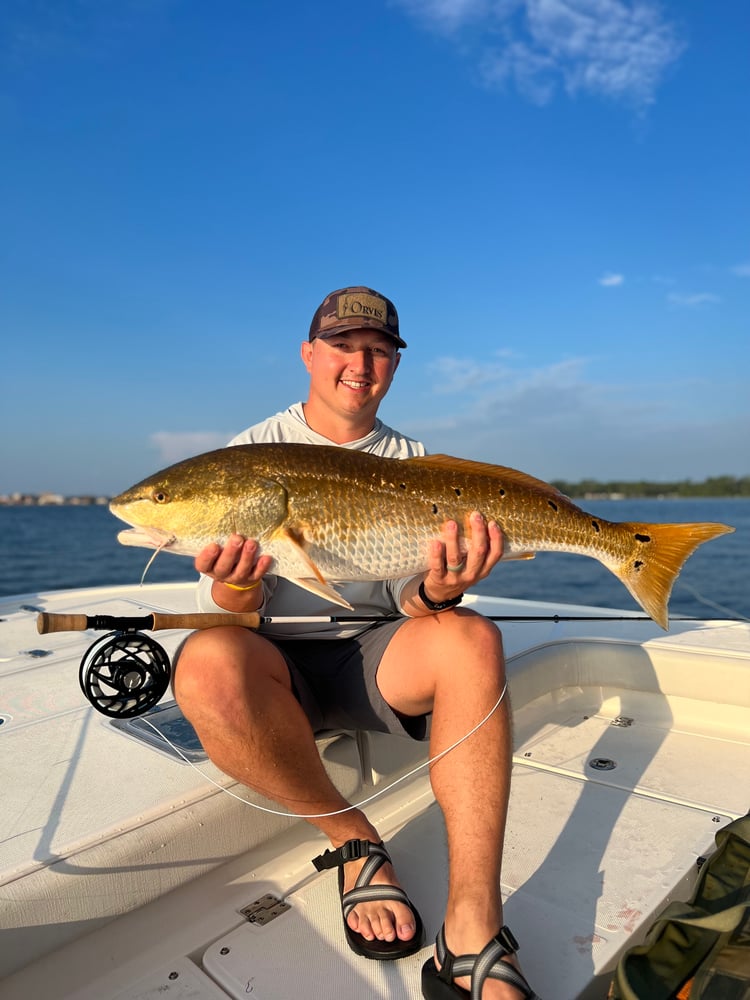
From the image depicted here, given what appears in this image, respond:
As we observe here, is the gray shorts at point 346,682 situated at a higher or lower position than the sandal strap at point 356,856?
higher

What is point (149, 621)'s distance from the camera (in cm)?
281

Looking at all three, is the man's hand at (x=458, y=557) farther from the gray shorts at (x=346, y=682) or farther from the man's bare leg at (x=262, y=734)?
the man's bare leg at (x=262, y=734)

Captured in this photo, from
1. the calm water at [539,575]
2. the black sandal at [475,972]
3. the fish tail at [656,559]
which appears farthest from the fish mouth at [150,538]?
the calm water at [539,575]

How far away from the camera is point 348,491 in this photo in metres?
Answer: 2.84

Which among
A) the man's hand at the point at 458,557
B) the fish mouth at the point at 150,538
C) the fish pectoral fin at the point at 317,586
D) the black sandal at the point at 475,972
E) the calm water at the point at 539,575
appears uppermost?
the fish mouth at the point at 150,538

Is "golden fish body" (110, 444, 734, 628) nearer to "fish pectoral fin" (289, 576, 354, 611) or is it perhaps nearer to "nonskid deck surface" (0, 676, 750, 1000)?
"fish pectoral fin" (289, 576, 354, 611)

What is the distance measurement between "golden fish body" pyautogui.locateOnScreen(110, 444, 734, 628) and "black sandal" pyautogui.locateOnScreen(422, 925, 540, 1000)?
1196mm

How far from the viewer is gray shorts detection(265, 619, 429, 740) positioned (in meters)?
2.95

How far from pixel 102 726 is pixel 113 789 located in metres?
0.72

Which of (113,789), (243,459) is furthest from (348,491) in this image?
(113,789)

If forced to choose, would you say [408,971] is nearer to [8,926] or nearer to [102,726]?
[8,926]

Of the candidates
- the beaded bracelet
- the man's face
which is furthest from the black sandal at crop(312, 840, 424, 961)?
the man's face

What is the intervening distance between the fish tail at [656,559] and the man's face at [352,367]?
134 centimetres

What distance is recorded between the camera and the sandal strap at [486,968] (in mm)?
2115
